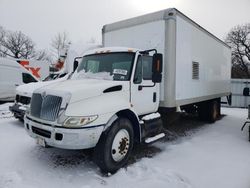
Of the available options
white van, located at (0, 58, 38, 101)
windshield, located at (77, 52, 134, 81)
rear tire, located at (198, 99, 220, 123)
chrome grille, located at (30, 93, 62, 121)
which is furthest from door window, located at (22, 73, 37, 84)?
rear tire, located at (198, 99, 220, 123)

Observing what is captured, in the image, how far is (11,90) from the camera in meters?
11.9

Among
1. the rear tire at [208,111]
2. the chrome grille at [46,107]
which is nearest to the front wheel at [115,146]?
the chrome grille at [46,107]

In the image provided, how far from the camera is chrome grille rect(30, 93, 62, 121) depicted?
3.70 m

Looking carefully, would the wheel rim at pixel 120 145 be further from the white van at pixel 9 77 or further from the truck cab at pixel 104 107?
the white van at pixel 9 77

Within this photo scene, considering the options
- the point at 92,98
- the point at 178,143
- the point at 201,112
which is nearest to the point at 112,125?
the point at 92,98

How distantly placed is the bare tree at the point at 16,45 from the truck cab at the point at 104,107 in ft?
150

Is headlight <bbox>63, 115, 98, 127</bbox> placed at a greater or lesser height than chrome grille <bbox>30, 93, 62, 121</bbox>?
lesser

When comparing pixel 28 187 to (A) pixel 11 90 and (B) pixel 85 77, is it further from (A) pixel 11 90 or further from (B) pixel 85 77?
(A) pixel 11 90

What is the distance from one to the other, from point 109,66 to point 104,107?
4.22ft

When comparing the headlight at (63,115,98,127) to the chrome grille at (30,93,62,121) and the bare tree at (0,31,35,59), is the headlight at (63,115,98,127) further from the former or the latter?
the bare tree at (0,31,35,59)

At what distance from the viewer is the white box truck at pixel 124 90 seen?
3.63 meters

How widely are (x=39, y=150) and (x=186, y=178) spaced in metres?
3.34

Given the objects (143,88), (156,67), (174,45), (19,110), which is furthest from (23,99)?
(174,45)

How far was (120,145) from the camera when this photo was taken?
4.15m
